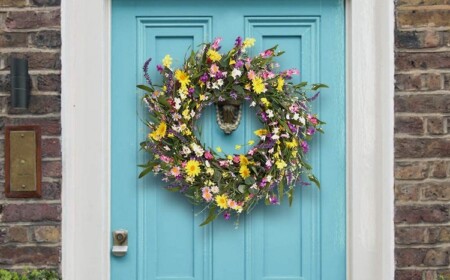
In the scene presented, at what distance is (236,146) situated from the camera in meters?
2.87

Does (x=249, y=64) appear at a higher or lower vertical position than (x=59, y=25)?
lower

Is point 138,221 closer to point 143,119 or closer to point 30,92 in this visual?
point 143,119

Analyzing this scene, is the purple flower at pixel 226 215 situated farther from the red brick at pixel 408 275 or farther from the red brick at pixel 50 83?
the red brick at pixel 50 83

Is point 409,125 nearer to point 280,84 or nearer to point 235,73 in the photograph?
point 280,84

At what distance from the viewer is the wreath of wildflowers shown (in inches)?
110

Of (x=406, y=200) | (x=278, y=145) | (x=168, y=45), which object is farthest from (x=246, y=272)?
(x=168, y=45)

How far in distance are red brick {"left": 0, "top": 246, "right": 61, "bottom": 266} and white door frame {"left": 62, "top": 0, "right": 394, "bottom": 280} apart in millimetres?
72

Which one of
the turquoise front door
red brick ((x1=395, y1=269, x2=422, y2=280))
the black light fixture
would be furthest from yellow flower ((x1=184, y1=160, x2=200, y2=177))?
red brick ((x1=395, y1=269, x2=422, y2=280))

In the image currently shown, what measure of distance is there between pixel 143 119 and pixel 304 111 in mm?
760

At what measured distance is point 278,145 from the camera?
9.18 ft

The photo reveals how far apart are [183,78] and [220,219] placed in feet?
2.26

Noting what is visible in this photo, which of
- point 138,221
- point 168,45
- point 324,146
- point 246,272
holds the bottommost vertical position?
point 246,272

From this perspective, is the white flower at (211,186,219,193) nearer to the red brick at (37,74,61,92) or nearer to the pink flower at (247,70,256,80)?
the pink flower at (247,70,256,80)

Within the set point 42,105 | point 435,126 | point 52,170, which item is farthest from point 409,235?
point 42,105
